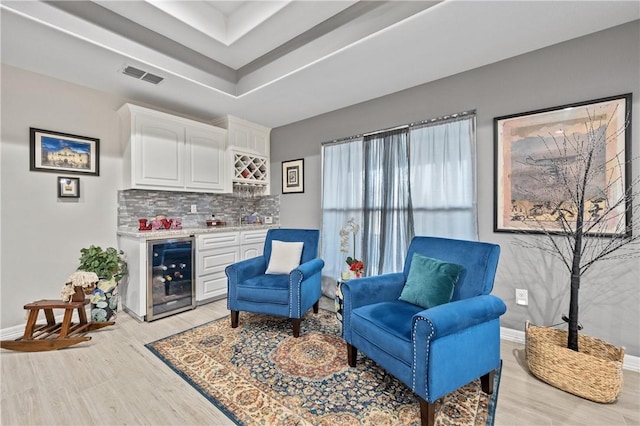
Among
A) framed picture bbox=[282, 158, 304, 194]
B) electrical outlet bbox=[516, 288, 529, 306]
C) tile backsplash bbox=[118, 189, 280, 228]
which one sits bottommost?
electrical outlet bbox=[516, 288, 529, 306]

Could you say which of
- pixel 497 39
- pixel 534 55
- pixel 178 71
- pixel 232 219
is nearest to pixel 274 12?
pixel 178 71

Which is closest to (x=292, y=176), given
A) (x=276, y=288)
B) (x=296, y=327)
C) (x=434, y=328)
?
(x=276, y=288)

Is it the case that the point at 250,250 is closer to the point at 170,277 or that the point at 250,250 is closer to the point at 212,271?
the point at 212,271

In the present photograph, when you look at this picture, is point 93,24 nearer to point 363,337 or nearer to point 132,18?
point 132,18

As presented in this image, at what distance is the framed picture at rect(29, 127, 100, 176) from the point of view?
2.68 metres

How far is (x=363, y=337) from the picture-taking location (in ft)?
6.05

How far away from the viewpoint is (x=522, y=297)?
7.98ft

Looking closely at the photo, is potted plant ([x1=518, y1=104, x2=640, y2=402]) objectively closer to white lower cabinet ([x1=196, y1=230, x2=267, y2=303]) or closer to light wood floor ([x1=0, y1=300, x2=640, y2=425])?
light wood floor ([x1=0, y1=300, x2=640, y2=425])

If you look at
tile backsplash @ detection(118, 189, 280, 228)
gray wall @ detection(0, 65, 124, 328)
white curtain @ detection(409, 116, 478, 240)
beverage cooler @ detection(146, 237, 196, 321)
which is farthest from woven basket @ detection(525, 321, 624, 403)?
gray wall @ detection(0, 65, 124, 328)

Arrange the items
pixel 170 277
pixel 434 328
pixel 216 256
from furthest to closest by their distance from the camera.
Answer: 1. pixel 216 256
2. pixel 170 277
3. pixel 434 328

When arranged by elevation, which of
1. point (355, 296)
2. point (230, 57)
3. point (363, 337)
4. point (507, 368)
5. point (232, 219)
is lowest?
point (507, 368)

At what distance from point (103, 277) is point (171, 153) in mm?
1540

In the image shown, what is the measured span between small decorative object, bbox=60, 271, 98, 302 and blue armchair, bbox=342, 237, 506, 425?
242cm

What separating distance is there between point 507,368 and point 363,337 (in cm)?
117
